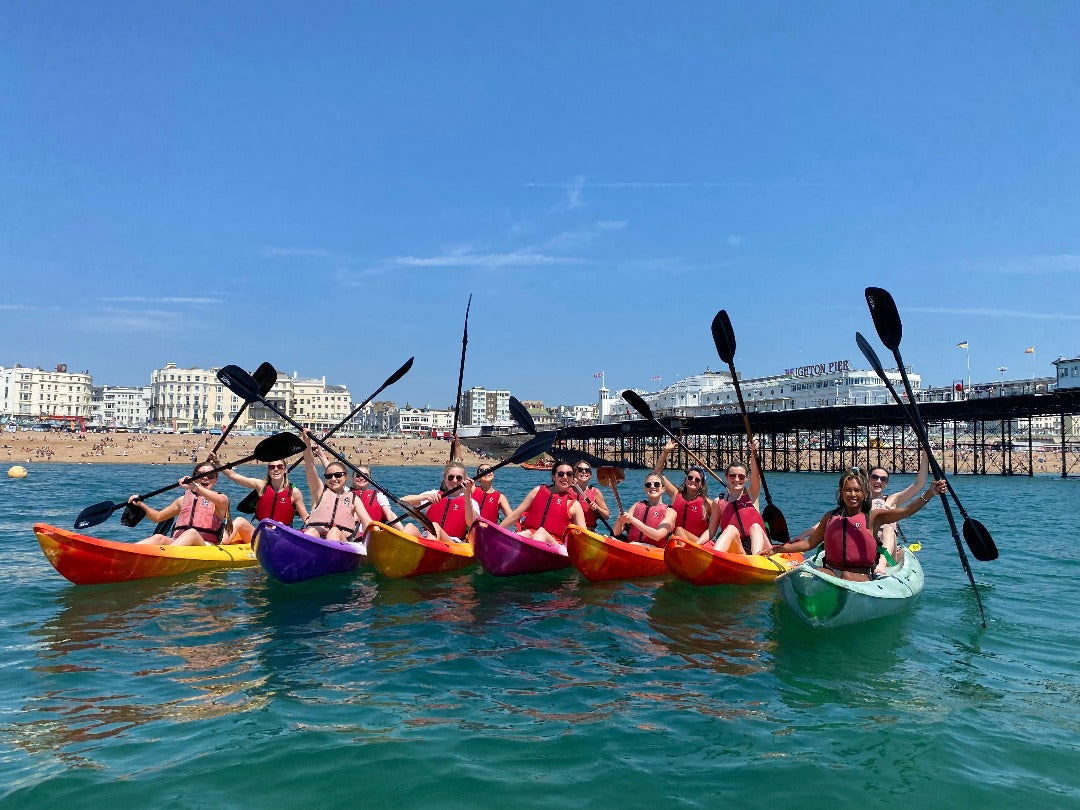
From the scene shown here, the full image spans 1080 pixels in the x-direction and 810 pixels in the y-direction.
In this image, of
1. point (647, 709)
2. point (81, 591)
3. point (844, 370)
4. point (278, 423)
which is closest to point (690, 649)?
point (647, 709)

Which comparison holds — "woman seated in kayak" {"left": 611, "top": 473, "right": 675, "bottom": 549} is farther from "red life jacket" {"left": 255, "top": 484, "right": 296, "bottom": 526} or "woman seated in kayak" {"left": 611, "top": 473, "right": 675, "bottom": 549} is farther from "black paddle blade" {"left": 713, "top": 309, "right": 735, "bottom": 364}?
"red life jacket" {"left": 255, "top": 484, "right": 296, "bottom": 526}

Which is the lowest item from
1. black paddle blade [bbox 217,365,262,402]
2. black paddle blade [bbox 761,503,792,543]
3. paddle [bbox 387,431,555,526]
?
black paddle blade [bbox 761,503,792,543]

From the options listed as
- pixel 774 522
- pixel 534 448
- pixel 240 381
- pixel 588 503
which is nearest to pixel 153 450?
pixel 240 381

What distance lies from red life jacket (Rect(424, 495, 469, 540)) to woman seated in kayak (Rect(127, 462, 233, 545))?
2765 mm

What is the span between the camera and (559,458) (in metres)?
11.7

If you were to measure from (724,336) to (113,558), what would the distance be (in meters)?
8.68

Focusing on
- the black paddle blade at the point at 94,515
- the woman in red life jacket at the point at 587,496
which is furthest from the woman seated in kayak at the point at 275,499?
the woman in red life jacket at the point at 587,496

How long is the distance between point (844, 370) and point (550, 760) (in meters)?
84.3

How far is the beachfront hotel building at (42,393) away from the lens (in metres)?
133

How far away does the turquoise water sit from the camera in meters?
4.12

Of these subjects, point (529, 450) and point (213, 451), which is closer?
point (213, 451)

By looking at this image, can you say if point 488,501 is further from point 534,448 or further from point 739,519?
point 739,519

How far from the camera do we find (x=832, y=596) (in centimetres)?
675

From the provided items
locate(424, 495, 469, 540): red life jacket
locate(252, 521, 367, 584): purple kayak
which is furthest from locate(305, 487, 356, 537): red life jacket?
locate(424, 495, 469, 540): red life jacket
